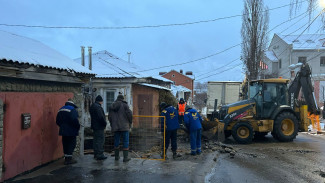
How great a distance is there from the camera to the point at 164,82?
60.8ft

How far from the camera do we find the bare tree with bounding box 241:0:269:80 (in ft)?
80.2

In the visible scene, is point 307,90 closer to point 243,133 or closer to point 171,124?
point 243,133

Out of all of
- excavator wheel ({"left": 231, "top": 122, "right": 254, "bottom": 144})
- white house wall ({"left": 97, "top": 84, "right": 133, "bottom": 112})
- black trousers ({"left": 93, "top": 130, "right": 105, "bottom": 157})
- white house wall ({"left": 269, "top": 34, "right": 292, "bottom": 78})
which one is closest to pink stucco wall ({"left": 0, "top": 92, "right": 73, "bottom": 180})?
black trousers ({"left": 93, "top": 130, "right": 105, "bottom": 157})

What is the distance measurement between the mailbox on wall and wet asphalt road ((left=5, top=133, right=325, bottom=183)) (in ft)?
3.47

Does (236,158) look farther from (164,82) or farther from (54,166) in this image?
(164,82)

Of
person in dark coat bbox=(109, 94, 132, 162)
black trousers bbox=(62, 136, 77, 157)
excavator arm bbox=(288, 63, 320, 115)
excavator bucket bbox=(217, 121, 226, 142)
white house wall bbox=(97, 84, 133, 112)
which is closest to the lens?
black trousers bbox=(62, 136, 77, 157)

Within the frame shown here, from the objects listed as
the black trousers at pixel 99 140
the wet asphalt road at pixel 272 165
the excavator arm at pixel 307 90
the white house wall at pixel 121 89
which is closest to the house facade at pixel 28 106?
the black trousers at pixel 99 140

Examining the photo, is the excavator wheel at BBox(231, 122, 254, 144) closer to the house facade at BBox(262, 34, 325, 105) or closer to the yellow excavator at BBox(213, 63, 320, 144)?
the yellow excavator at BBox(213, 63, 320, 144)

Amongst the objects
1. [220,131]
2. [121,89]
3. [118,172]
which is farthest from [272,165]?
[121,89]

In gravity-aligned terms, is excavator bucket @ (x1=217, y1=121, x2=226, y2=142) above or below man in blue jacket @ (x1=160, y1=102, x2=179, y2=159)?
below

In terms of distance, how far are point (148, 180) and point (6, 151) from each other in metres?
2.84

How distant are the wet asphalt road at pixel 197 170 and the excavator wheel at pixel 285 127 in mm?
2988

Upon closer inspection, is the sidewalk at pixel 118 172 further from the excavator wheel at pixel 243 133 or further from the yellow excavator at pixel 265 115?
the yellow excavator at pixel 265 115

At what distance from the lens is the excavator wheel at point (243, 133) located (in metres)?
11.2
